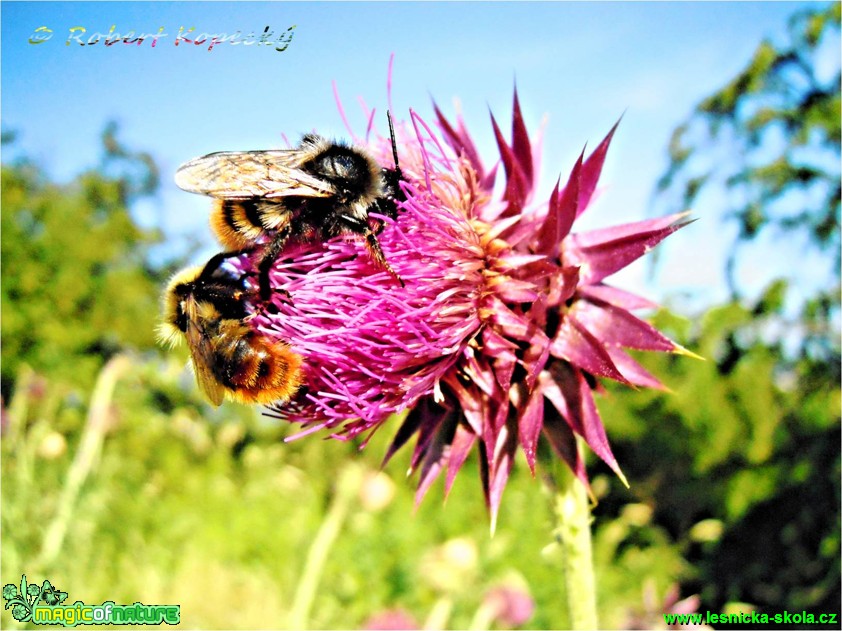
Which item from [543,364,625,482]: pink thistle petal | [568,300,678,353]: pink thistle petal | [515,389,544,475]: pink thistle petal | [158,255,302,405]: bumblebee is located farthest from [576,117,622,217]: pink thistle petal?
[158,255,302,405]: bumblebee

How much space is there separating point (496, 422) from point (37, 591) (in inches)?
149

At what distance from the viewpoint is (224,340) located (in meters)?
2.61

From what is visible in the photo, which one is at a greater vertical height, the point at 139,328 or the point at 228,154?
the point at 139,328

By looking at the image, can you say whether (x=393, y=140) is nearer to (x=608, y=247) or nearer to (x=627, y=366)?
(x=608, y=247)

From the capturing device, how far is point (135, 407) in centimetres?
1190

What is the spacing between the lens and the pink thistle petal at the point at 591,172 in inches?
101

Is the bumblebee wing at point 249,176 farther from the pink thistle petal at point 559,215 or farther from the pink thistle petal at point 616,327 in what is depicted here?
the pink thistle petal at point 616,327

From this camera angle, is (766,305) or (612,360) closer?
(612,360)

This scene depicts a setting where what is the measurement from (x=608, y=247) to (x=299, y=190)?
115 centimetres

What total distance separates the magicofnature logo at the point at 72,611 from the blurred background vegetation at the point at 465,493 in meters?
0.63

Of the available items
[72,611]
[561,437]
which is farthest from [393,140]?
[72,611]

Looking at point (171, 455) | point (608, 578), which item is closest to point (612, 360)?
point (608, 578)

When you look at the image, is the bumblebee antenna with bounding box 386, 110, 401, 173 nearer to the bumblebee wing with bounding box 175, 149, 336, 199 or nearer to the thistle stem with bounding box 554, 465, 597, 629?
the bumblebee wing with bounding box 175, 149, 336, 199

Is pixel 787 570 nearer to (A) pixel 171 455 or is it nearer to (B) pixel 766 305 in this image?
(B) pixel 766 305
